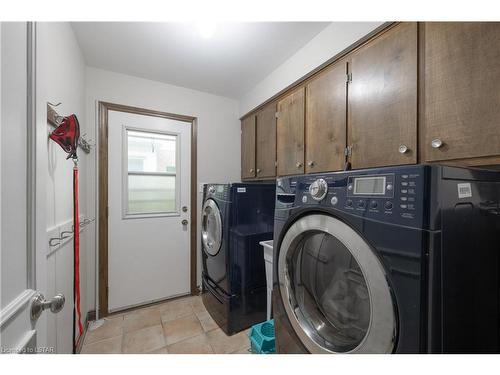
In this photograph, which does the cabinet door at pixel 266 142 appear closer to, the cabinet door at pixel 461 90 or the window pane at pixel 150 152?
the window pane at pixel 150 152

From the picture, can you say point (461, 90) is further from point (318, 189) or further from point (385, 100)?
point (318, 189)

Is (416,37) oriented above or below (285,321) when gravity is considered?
above

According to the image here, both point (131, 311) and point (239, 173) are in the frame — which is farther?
point (239, 173)

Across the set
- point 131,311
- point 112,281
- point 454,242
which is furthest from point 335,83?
point 131,311

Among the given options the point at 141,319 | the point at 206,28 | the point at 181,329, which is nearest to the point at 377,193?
the point at 206,28

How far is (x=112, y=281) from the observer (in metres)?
2.07

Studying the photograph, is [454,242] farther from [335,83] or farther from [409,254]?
[335,83]

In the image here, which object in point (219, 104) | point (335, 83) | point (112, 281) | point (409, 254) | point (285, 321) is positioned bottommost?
point (112, 281)

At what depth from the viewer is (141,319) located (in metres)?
2.00

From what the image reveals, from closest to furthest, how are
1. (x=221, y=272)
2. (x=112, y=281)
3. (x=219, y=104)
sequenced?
(x=221, y=272), (x=112, y=281), (x=219, y=104)

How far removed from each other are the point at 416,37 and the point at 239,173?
206cm

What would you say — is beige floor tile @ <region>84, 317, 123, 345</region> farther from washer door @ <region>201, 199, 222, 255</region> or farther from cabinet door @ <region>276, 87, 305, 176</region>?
cabinet door @ <region>276, 87, 305, 176</region>

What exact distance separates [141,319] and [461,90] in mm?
2800
